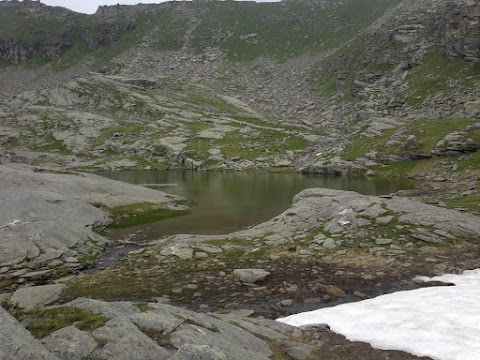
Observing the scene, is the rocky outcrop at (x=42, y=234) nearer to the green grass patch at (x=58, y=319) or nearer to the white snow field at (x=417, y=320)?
the green grass patch at (x=58, y=319)

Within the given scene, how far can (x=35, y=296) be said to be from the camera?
18344 millimetres

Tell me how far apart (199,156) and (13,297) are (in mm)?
76744

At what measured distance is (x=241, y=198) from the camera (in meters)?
52.7

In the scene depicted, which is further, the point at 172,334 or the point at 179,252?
the point at 179,252

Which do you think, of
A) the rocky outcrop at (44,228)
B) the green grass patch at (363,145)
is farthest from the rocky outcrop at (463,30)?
the rocky outcrop at (44,228)

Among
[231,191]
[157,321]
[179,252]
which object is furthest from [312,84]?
[157,321]

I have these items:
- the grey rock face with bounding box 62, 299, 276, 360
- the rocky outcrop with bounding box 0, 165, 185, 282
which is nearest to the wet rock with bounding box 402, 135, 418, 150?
the rocky outcrop with bounding box 0, 165, 185, 282

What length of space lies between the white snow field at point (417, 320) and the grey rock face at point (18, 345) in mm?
10454

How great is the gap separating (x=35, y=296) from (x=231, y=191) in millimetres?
41433

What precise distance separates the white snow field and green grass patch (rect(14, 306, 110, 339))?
8.68 m

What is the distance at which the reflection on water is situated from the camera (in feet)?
127

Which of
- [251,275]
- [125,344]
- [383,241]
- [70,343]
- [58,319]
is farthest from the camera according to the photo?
Result: [383,241]

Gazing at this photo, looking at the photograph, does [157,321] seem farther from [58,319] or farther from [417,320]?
[417,320]

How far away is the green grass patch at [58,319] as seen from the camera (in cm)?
937
